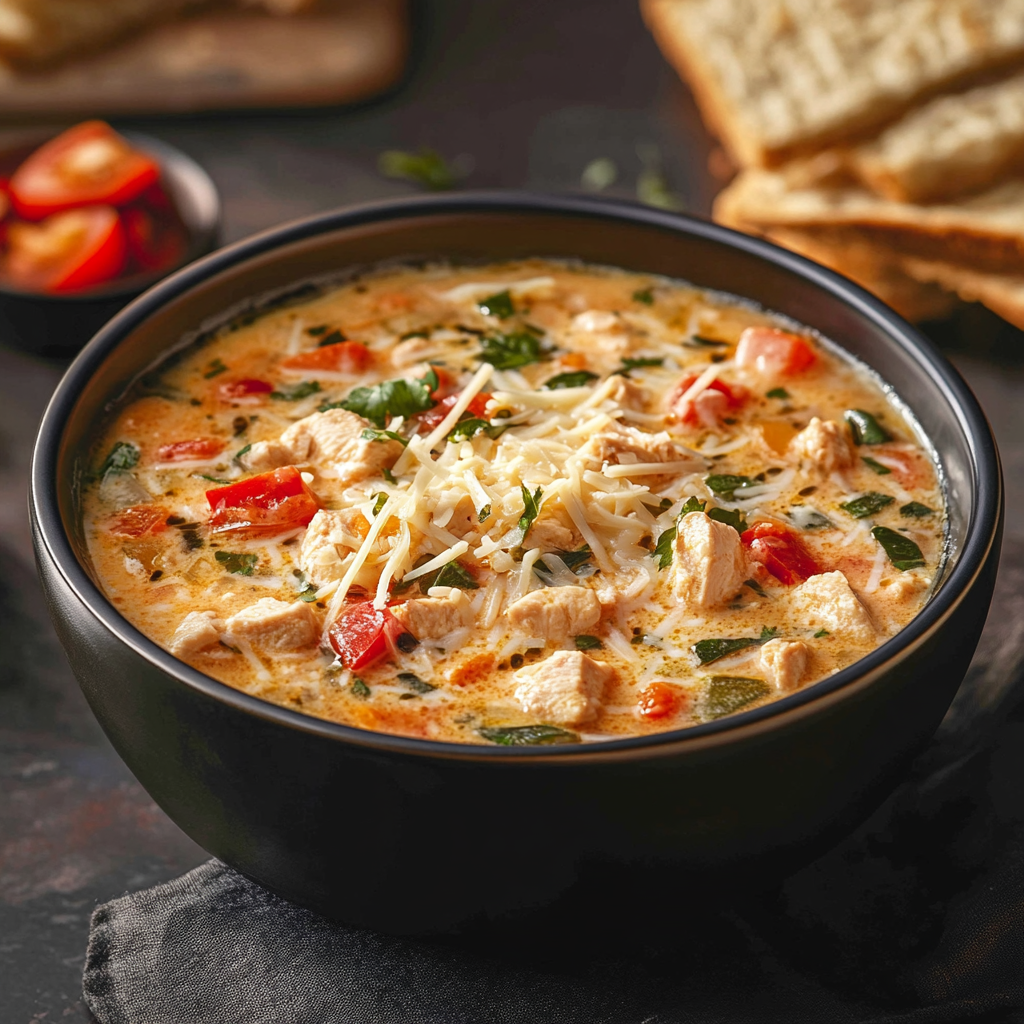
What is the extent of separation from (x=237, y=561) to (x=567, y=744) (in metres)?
0.93

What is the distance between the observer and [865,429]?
317cm

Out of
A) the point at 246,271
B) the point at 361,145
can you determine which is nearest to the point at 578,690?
the point at 246,271

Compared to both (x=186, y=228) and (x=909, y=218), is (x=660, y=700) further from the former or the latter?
(x=186, y=228)

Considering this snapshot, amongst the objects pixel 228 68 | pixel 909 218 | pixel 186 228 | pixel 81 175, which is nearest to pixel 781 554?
pixel 909 218

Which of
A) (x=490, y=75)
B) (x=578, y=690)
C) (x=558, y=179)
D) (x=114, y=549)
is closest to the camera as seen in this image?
(x=578, y=690)

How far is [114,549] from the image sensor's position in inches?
111

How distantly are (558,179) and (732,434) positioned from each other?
8.77 ft

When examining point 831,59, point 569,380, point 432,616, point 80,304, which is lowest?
point 80,304

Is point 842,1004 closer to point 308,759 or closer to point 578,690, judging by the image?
point 578,690

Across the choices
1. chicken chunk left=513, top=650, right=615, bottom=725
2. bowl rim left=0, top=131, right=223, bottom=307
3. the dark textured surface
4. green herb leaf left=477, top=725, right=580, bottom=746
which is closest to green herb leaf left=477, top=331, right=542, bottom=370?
chicken chunk left=513, top=650, right=615, bottom=725

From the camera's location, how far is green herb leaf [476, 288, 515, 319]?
11.8ft

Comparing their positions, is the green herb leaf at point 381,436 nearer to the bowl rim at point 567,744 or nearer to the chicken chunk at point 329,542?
the chicken chunk at point 329,542

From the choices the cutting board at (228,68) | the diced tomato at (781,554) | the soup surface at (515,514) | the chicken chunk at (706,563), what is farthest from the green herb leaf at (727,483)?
the cutting board at (228,68)

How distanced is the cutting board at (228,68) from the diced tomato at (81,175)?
818mm
